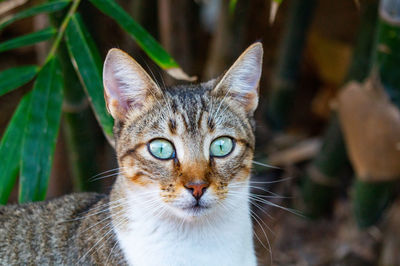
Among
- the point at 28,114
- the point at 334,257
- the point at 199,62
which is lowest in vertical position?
the point at 334,257

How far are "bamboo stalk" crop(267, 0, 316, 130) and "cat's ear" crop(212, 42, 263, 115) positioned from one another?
5.46 feet

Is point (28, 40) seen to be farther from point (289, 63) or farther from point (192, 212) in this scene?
point (289, 63)

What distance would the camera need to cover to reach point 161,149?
2180mm

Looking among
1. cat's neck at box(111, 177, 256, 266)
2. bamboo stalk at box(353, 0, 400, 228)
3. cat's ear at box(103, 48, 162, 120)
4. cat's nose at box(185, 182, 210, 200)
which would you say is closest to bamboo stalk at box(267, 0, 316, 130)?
bamboo stalk at box(353, 0, 400, 228)

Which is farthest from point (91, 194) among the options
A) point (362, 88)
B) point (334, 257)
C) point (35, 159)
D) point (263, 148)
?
point (334, 257)

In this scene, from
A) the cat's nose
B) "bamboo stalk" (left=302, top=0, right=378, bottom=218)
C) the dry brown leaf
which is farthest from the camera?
"bamboo stalk" (left=302, top=0, right=378, bottom=218)

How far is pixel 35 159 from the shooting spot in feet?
8.18

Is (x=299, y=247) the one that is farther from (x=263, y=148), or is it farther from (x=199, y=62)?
(x=199, y=62)

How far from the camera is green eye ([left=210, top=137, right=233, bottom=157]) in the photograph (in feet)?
7.27

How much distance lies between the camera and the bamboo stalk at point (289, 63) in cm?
395

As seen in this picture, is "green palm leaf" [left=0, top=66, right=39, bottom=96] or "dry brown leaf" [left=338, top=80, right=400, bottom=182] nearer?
"green palm leaf" [left=0, top=66, right=39, bottom=96]

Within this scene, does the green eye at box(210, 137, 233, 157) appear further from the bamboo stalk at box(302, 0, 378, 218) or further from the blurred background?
the bamboo stalk at box(302, 0, 378, 218)

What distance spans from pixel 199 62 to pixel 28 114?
2.78m

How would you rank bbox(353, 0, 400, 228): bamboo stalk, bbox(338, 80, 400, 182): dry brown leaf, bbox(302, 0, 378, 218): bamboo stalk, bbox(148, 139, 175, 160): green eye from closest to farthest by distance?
1. bbox(148, 139, 175, 160): green eye
2. bbox(353, 0, 400, 228): bamboo stalk
3. bbox(338, 80, 400, 182): dry brown leaf
4. bbox(302, 0, 378, 218): bamboo stalk
